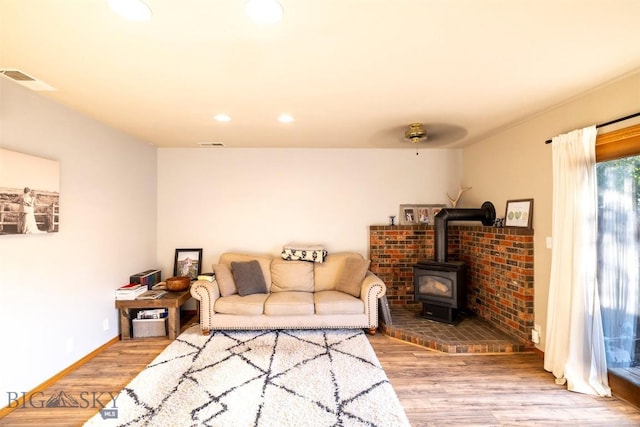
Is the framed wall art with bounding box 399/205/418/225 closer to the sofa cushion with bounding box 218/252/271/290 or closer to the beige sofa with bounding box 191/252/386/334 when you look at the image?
the beige sofa with bounding box 191/252/386/334

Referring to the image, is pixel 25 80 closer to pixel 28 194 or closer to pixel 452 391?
pixel 28 194

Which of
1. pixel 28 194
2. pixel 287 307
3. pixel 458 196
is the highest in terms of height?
pixel 458 196

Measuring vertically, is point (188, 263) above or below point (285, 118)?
below

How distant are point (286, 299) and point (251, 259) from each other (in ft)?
2.85

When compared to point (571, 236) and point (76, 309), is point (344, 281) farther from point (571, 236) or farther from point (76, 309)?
point (76, 309)

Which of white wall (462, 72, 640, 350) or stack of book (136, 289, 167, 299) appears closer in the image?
Result: white wall (462, 72, 640, 350)

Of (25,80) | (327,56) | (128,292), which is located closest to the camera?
(327,56)

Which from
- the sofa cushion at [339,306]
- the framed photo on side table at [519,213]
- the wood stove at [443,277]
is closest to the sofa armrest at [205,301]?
the sofa cushion at [339,306]

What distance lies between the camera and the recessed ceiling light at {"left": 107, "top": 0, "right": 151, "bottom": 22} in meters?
1.28

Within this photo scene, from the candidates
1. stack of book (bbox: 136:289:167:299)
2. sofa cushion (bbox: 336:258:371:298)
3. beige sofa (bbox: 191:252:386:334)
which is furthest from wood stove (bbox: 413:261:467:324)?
stack of book (bbox: 136:289:167:299)

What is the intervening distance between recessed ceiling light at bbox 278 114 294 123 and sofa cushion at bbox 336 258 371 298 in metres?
2.01

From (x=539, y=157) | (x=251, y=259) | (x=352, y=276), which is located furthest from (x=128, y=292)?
(x=539, y=157)

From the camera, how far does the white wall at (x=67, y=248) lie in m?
2.08

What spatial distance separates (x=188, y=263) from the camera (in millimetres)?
4082
